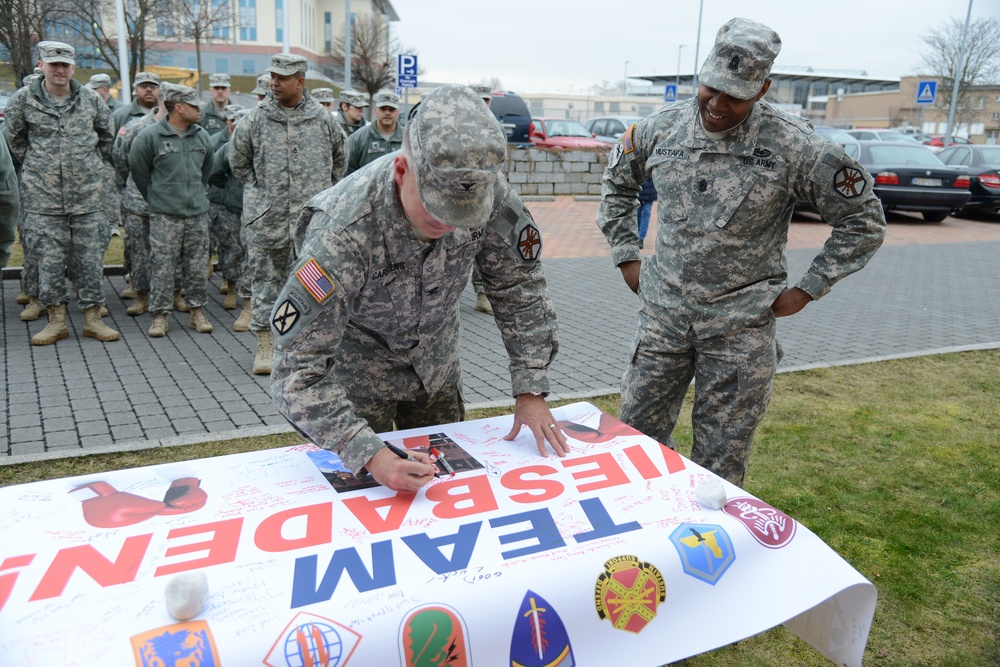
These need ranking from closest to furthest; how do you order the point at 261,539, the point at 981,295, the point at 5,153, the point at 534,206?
the point at 261,539
the point at 5,153
the point at 981,295
the point at 534,206

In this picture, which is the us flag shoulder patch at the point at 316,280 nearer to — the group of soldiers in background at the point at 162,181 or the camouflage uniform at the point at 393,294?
the camouflage uniform at the point at 393,294

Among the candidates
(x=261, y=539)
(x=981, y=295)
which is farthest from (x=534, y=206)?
(x=261, y=539)

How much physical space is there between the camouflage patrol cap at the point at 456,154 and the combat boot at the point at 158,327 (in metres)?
5.26

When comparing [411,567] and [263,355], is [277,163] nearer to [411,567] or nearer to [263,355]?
[263,355]

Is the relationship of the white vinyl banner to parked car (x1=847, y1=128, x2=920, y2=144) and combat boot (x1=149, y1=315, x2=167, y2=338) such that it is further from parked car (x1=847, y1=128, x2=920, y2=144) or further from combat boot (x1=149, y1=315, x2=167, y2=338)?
parked car (x1=847, y1=128, x2=920, y2=144)

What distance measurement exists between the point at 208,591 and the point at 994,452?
448 cm

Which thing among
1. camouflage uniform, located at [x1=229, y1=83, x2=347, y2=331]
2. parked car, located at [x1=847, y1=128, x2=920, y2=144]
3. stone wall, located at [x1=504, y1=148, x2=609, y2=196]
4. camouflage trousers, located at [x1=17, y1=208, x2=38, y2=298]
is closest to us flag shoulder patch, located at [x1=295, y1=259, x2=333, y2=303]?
camouflage uniform, located at [x1=229, y1=83, x2=347, y2=331]

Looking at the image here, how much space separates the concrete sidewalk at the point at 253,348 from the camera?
4.58 metres

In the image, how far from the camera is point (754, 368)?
9.38 ft

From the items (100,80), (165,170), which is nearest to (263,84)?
(165,170)

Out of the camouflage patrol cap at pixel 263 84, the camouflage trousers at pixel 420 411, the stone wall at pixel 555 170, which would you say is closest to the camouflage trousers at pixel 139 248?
the camouflage patrol cap at pixel 263 84

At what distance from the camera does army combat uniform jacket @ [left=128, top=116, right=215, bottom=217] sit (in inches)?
256

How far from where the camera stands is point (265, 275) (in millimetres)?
5859

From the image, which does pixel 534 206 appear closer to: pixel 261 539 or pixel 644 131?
pixel 644 131
